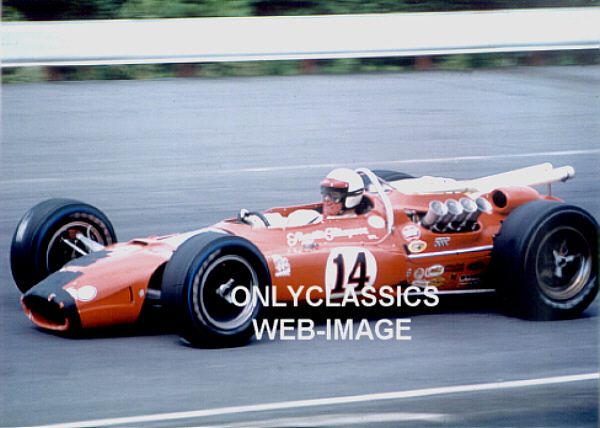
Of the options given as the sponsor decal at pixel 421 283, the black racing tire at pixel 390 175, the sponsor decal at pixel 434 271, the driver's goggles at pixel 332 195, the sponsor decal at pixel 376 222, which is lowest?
the sponsor decal at pixel 421 283

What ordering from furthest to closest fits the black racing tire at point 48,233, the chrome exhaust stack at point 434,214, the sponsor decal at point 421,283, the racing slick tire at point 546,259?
the chrome exhaust stack at point 434,214 → the sponsor decal at point 421,283 → the racing slick tire at point 546,259 → the black racing tire at point 48,233

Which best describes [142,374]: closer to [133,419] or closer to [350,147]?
[133,419]

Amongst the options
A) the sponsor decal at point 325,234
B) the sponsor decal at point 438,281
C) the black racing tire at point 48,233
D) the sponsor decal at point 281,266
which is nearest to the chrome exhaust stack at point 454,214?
the sponsor decal at point 438,281

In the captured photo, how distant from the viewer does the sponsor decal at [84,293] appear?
4.82 meters

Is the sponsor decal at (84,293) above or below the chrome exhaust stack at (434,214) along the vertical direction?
below

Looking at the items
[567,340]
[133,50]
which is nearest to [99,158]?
[133,50]

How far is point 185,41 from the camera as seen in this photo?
4012 mm

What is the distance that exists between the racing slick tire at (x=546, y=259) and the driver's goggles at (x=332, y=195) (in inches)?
32.2

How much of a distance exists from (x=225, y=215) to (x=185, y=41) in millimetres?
921

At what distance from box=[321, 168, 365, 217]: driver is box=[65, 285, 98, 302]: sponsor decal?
1041 millimetres

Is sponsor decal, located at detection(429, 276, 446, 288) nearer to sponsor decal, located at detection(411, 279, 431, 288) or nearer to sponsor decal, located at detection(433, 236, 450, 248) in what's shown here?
sponsor decal, located at detection(411, 279, 431, 288)

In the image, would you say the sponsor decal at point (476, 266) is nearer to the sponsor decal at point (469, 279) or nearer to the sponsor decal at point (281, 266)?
the sponsor decal at point (469, 279)

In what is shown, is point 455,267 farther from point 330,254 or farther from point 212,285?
point 212,285

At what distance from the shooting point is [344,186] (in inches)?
191
